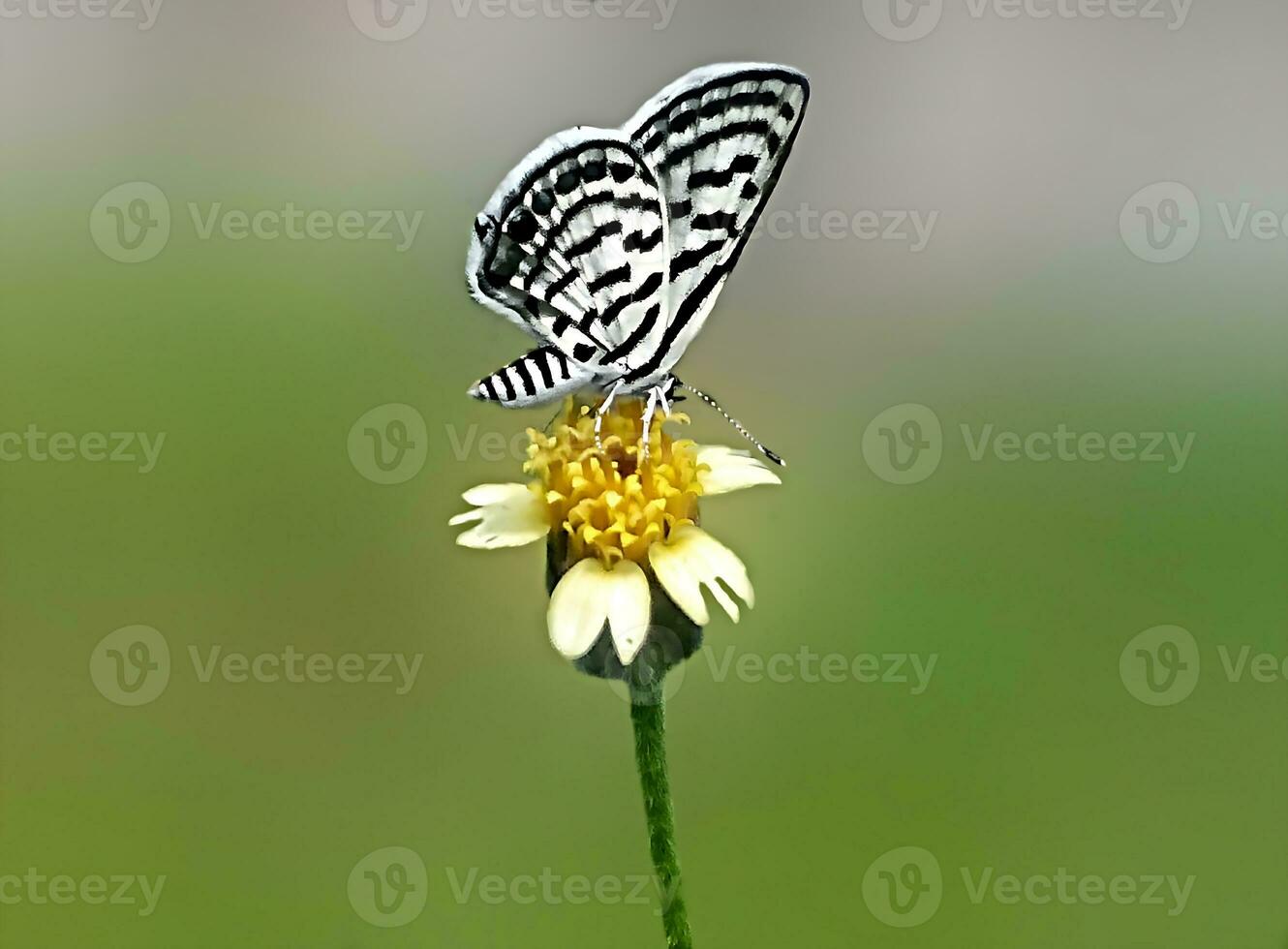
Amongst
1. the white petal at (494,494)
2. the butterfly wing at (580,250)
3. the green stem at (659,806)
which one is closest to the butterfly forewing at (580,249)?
the butterfly wing at (580,250)

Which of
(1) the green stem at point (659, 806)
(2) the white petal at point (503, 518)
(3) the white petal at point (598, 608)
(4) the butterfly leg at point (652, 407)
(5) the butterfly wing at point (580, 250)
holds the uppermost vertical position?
(5) the butterfly wing at point (580, 250)

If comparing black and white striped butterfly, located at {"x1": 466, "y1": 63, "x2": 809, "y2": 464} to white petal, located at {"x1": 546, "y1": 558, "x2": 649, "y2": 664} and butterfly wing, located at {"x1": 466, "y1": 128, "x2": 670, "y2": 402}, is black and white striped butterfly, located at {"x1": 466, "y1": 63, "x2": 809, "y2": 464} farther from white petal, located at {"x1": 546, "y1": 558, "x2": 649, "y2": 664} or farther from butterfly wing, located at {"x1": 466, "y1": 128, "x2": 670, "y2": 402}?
white petal, located at {"x1": 546, "y1": 558, "x2": 649, "y2": 664}

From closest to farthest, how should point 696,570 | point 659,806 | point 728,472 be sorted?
point 659,806, point 696,570, point 728,472

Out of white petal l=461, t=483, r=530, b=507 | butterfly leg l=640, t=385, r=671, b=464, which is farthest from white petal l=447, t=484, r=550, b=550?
butterfly leg l=640, t=385, r=671, b=464

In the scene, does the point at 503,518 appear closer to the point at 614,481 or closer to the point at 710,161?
the point at 614,481

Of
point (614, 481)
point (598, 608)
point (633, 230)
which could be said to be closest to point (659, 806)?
point (598, 608)

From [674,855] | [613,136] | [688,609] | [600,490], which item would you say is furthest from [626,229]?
[674,855]

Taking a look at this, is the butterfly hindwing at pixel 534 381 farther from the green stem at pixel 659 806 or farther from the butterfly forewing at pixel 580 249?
the green stem at pixel 659 806
